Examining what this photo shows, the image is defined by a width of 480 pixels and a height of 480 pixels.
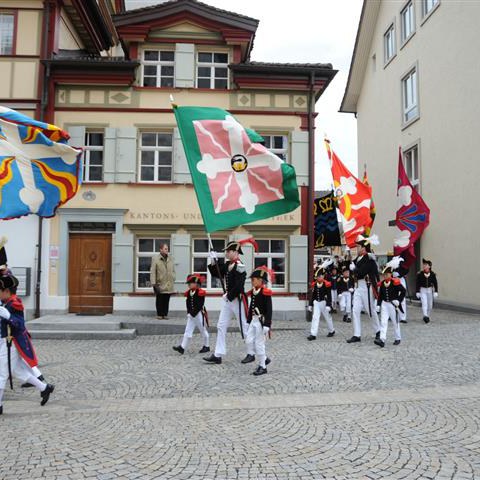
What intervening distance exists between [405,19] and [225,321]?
21.3 metres

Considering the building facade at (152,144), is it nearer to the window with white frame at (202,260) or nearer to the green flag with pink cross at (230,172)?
the window with white frame at (202,260)

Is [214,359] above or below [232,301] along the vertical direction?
below

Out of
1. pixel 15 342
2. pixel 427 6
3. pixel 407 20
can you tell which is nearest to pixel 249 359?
pixel 15 342

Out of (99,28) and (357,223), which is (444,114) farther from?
(99,28)

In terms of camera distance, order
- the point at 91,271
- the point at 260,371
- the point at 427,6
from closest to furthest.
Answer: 1. the point at 260,371
2. the point at 91,271
3. the point at 427,6

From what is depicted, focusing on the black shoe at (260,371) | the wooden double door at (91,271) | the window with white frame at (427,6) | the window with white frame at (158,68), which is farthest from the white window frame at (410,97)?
the black shoe at (260,371)

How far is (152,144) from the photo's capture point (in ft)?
47.9

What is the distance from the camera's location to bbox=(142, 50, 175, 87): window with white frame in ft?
48.3

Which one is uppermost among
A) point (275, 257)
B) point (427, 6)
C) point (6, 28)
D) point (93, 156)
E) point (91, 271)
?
point (427, 6)

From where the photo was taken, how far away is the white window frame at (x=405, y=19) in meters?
22.7

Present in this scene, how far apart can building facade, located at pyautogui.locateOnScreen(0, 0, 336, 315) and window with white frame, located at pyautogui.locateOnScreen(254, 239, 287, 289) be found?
3 cm

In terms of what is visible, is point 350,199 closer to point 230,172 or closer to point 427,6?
point 230,172

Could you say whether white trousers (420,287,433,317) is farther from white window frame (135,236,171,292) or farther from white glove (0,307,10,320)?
white glove (0,307,10,320)

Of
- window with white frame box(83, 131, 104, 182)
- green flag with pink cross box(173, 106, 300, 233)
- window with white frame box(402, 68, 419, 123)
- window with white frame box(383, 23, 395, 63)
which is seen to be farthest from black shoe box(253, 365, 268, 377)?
window with white frame box(383, 23, 395, 63)
